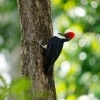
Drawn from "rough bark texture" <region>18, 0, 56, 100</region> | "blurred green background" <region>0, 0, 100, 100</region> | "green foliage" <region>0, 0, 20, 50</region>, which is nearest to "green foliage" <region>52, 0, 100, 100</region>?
"blurred green background" <region>0, 0, 100, 100</region>

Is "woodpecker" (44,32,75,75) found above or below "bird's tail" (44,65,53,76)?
above

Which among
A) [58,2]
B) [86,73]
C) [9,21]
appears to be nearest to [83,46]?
[86,73]

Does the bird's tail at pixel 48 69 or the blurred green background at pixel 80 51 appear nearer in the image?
the bird's tail at pixel 48 69

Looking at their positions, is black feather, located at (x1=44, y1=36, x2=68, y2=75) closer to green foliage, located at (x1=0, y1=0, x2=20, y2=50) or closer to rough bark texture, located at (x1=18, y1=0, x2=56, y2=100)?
rough bark texture, located at (x1=18, y1=0, x2=56, y2=100)

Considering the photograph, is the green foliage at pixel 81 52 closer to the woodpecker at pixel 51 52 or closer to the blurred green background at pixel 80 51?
the blurred green background at pixel 80 51

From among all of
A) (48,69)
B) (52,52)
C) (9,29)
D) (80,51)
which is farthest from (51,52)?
(9,29)

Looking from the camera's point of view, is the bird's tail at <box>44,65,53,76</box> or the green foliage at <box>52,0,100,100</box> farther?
the green foliage at <box>52,0,100,100</box>

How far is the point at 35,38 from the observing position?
2697 mm

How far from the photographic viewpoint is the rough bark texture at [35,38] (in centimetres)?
259

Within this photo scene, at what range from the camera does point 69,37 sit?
2842 mm

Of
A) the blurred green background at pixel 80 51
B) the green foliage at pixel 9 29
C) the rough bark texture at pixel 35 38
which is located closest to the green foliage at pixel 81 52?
the blurred green background at pixel 80 51

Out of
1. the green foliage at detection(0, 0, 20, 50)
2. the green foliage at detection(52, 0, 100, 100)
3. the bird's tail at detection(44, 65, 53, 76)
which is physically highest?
the green foliage at detection(0, 0, 20, 50)

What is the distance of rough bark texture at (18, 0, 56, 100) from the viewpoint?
259cm

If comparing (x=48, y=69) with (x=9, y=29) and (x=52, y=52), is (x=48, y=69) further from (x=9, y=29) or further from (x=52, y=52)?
(x=9, y=29)
